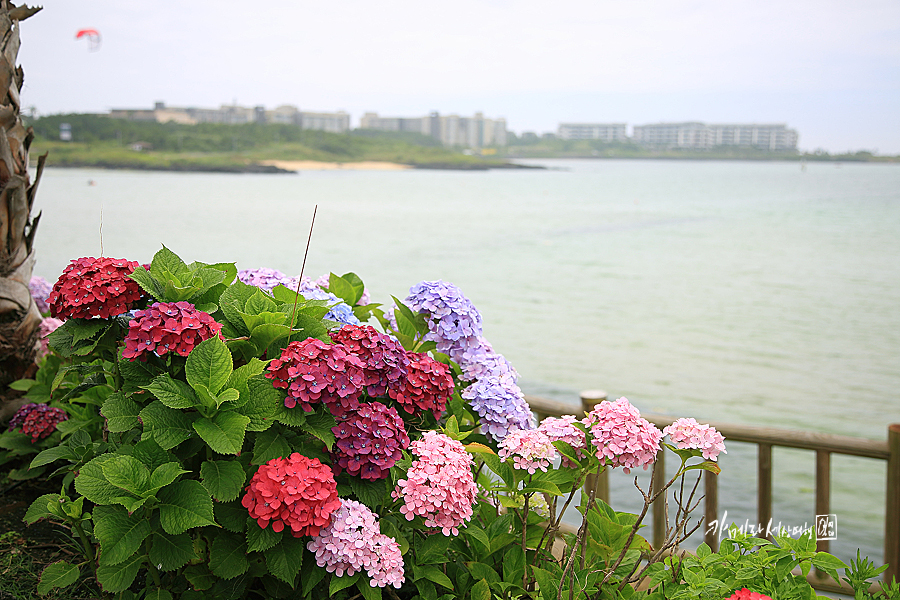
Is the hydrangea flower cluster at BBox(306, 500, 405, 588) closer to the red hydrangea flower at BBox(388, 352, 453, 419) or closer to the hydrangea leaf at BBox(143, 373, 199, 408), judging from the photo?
the red hydrangea flower at BBox(388, 352, 453, 419)

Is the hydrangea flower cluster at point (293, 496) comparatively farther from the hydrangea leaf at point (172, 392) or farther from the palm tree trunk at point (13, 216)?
the palm tree trunk at point (13, 216)

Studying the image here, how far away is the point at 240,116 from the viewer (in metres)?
61.5

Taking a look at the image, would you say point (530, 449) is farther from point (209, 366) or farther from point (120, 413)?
point (120, 413)

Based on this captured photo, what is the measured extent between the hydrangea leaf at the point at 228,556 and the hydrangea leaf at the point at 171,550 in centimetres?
5

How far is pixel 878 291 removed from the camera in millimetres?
19281

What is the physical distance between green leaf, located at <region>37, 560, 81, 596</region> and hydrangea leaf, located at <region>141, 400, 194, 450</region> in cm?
57

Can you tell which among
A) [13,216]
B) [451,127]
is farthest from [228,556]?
[451,127]

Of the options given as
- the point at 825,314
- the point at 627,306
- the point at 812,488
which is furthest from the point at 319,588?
the point at 825,314

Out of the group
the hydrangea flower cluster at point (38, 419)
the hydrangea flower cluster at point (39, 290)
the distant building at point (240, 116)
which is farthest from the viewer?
the distant building at point (240, 116)

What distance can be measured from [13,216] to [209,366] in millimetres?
1851

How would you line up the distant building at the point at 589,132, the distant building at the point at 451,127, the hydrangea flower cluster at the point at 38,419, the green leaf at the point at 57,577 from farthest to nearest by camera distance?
the distant building at the point at 589,132 → the distant building at the point at 451,127 → the hydrangea flower cluster at the point at 38,419 → the green leaf at the point at 57,577

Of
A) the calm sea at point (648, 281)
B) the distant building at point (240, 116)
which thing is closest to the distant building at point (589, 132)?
the distant building at point (240, 116)

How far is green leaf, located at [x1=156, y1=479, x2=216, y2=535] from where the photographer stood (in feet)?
5.03

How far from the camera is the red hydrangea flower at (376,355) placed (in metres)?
1.73
